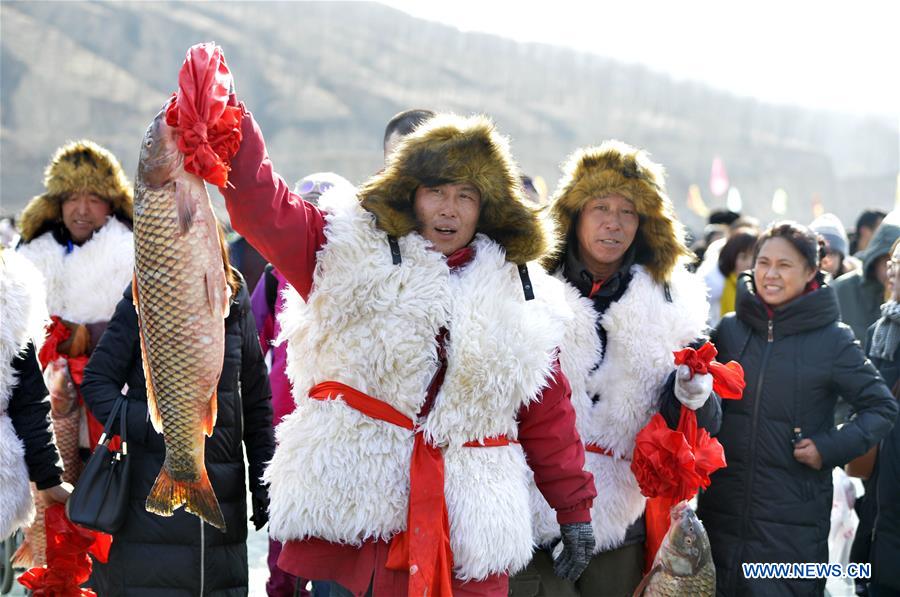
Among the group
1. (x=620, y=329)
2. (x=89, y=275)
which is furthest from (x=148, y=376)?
(x=89, y=275)

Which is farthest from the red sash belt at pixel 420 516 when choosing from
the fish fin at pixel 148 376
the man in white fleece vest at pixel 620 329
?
the man in white fleece vest at pixel 620 329

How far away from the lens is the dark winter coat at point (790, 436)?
157 inches

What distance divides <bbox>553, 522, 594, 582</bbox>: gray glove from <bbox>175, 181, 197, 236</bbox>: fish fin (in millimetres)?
1493

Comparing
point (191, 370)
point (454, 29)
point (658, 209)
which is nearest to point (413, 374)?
point (191, 370)

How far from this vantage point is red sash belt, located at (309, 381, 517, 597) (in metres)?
2.61

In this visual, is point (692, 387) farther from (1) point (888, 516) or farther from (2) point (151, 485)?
(2) point (151, 485)

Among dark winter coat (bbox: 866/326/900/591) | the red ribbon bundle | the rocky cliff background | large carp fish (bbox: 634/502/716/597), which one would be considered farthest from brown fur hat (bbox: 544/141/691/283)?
the rocky cliff background

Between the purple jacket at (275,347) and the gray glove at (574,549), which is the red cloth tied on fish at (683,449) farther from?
the purple jacket at (275,347)

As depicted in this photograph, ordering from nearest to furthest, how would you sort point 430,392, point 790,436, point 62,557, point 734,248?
point 430,392, point 62,557, point 790,436, point 734,248

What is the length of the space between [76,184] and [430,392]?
2.72 m

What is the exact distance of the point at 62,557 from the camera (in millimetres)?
3629

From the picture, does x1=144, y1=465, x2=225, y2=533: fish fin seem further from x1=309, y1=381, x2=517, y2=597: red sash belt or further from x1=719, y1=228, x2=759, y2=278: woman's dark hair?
x1=719, y1=228, x2=759, y2=278: woman's dark hair

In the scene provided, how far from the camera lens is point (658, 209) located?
146 inches

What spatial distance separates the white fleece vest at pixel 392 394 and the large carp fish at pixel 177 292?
34 centimetres
